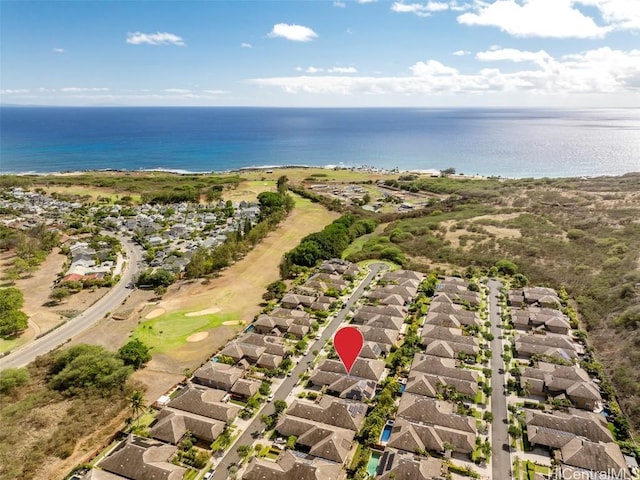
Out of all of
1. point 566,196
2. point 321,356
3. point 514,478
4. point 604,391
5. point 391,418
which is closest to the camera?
point 514,478

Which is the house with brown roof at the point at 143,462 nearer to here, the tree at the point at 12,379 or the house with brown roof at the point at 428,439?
the tree at the point at 12,379

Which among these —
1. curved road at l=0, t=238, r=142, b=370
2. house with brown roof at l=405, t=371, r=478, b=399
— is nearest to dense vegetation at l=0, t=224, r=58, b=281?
curved road at l=0, t=238, r=142, b=370

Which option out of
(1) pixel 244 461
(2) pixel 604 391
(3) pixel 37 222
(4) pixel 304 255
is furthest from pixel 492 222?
(3) pixel 37 222

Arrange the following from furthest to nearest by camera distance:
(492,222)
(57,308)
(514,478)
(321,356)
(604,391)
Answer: (492,222) < (57,308) < (321,356) < (604,391) < (514,478)

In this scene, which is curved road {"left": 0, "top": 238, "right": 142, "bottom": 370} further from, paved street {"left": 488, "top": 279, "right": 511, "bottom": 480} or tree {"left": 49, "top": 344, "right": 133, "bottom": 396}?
paved street {"left": 488, "top": 279, "right": 511, "bottom": 480}

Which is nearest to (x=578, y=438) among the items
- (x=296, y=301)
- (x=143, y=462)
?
(x=143, y=462)

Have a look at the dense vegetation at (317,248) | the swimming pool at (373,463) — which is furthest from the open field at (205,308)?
the swimming pool at (373,463)

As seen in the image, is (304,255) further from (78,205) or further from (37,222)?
(78,205)
